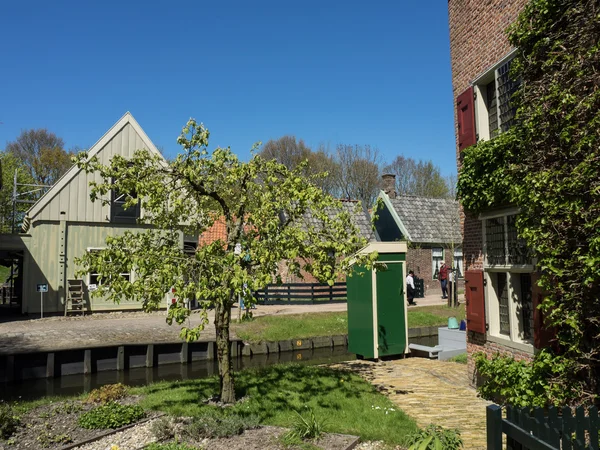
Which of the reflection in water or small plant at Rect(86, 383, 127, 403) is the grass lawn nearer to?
the reflection in water

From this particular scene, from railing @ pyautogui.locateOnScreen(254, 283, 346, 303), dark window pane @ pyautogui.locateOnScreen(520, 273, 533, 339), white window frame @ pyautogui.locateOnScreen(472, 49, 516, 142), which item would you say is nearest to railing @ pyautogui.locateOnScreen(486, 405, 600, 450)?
dark window pane @ pyautogui.locateOnScreen(520, 273, 533, 339)

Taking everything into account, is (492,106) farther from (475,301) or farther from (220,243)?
(220,243)

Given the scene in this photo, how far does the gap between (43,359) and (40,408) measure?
6909mm

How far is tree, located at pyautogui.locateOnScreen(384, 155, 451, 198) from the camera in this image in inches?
2063

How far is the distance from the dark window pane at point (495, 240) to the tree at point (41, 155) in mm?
44055

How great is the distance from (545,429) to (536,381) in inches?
162

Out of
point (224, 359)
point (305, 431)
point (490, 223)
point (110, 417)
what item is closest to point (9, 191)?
point (224, 359)

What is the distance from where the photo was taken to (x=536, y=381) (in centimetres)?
688

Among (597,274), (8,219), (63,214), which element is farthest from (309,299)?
(8,219)

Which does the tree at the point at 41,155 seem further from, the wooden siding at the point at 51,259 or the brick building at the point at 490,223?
the brick building at the point at 490,223

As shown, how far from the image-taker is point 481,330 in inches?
361

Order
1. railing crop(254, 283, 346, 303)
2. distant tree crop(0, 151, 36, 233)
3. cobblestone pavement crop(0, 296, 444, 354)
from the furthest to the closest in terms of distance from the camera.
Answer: distant tree crop(0, 151, 36, 233) < railing crop(254, 283, 346, 303) < cobblestone pavement crop(0, 296, 444, 354)

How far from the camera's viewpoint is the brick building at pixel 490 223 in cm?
841

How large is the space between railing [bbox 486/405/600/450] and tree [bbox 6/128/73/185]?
47835 mm
